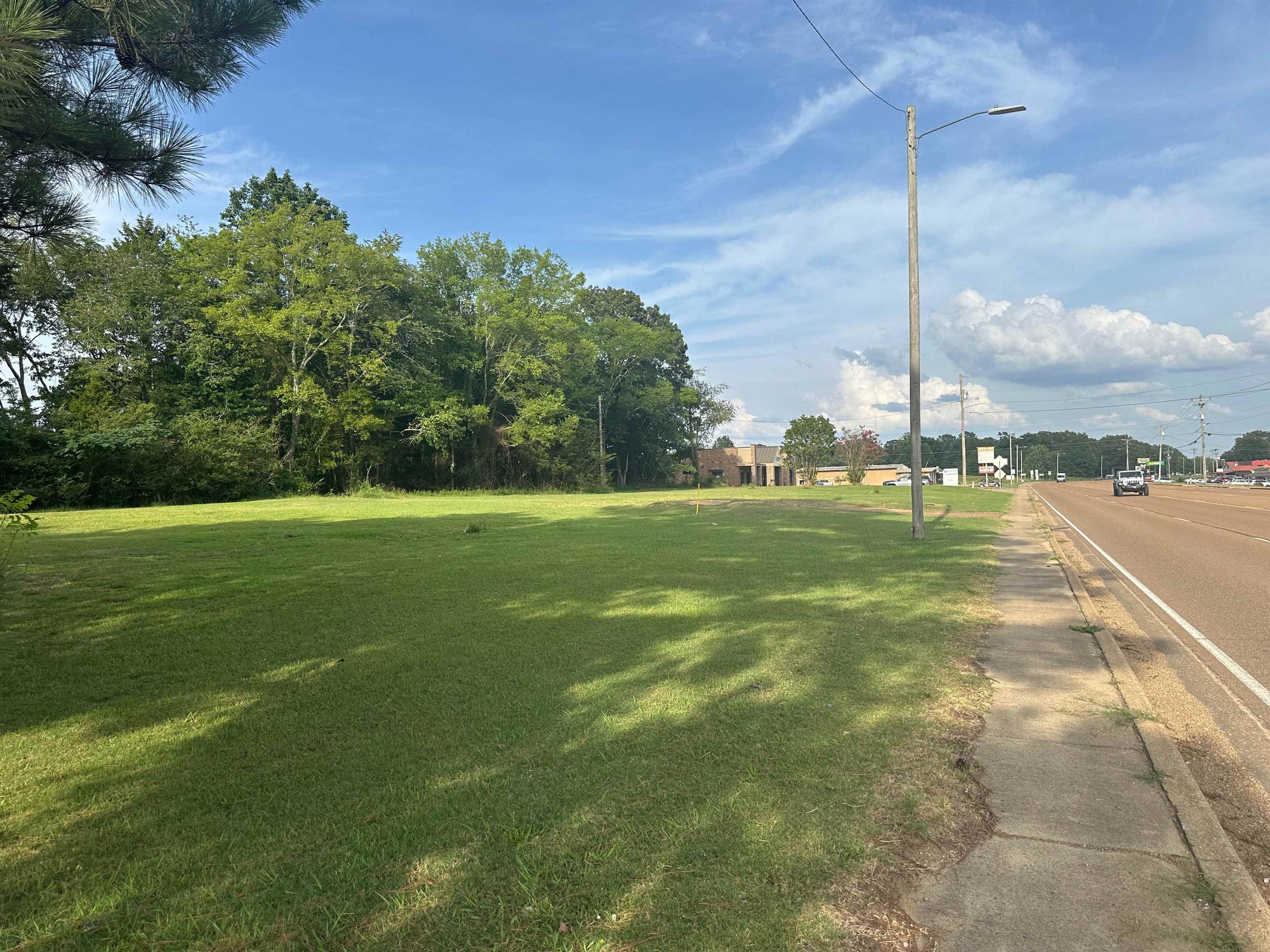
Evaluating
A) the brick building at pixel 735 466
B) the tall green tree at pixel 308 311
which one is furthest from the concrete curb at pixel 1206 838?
the brick building at pixel 735 466

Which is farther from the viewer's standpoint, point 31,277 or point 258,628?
point 31,277

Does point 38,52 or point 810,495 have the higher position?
point 38,52

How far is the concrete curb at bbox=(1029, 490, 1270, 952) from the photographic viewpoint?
2.80 meters

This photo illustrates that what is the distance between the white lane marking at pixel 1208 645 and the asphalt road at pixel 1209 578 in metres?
0.04

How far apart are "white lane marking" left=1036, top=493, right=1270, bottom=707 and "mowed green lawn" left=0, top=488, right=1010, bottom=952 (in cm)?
206

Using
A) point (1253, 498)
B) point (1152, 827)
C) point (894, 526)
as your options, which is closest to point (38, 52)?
point (1152, 827)

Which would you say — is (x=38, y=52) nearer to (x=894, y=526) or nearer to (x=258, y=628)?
(x=258, y=628)

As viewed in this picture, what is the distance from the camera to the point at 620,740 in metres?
4.52

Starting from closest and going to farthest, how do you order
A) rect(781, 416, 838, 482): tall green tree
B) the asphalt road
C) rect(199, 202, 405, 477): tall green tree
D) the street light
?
the asphalt road < the street light < rect(199, 202, 405, 477): tall green tree < rect(781, 416, 838, 482): tall green tree

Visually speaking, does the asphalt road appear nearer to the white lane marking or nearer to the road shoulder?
the white lane marking

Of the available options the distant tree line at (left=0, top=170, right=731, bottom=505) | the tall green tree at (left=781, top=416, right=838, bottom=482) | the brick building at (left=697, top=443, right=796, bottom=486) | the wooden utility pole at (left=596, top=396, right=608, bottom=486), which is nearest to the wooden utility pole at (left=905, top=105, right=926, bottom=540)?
the distant tree line at (left=0, top=170, right=731, bottom=505)

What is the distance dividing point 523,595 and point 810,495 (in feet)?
120

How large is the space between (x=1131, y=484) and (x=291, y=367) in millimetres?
52975

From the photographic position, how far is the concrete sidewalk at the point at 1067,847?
9.06 ft
